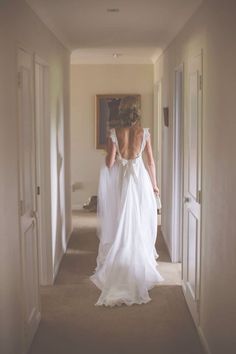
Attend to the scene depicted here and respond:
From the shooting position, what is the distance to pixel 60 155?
569cm

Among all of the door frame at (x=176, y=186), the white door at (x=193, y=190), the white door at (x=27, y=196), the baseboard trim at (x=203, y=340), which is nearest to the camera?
the white door at (x=27, y=196)

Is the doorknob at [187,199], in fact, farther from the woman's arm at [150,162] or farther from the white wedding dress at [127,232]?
the woman's arm at [150,162]

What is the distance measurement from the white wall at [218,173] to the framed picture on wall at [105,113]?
4.66 meters

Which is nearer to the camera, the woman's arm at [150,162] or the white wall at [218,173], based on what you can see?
the white wall at [218,173]

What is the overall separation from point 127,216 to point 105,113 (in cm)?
426

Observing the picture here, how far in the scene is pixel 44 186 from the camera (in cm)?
479

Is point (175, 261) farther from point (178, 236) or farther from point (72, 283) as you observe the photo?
point (72, 283)

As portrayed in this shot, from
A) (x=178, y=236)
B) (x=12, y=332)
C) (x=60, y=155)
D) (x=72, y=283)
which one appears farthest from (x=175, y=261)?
(x=12, y=332)

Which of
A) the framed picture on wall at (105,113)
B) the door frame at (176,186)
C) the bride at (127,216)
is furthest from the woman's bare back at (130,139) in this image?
the framed picture on wall at (105,113)

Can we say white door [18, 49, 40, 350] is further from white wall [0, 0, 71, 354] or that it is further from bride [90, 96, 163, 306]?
bride [90, 96, 163, 306]

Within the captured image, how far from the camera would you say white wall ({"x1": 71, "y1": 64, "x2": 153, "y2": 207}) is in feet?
28.3

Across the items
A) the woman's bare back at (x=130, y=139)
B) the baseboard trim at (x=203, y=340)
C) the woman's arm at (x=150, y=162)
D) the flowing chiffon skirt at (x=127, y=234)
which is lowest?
the baseboard trim at (x=203, y=340)

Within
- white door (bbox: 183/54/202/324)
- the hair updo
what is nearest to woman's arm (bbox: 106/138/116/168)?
the hair updo

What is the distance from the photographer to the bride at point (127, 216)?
4.55m
